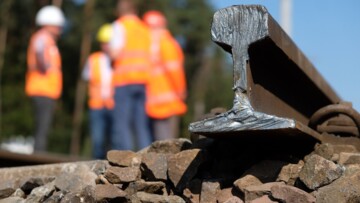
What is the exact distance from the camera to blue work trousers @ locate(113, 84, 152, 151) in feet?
32.1

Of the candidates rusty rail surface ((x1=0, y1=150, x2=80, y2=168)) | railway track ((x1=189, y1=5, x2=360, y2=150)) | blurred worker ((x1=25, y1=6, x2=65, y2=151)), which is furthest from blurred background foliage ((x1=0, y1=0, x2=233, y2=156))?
railway track ((x1=189, y1=5, x2=360, y2=150))

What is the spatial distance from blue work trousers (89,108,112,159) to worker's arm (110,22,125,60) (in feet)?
3.55

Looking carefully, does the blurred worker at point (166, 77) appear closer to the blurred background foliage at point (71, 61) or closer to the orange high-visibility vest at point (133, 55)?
the orange high-visibility vest at point (133, 55)

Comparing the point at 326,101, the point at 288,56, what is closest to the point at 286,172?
the point at 288,56

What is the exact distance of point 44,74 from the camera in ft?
36.0

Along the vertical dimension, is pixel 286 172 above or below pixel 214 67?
above

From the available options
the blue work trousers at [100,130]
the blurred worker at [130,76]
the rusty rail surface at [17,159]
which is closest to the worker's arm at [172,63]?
the blurred worker at [130,76]

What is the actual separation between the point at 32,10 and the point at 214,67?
2345 centimetres

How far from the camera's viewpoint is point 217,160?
3975mm

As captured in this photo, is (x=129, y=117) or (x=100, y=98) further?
(x=100, y=98)

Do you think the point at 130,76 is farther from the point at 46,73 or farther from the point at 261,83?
the point at 261,83

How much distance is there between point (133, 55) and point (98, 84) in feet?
7.45

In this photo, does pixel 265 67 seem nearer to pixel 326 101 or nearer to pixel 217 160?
pixel 217 160

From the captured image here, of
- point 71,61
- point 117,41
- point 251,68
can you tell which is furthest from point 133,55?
point 71,61
